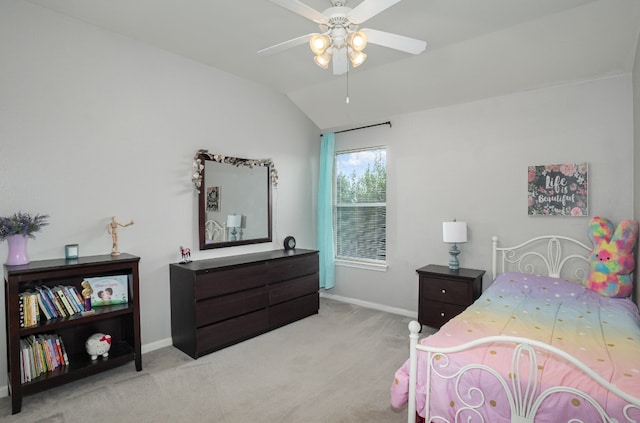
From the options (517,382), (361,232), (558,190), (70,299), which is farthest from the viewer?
(361,232)

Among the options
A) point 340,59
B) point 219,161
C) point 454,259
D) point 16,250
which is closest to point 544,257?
point 454,259

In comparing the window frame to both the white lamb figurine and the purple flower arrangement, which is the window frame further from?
the purple flower arrangement

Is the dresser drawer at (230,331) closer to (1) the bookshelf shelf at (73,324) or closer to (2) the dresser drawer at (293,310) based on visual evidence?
(2) the dresser drawer at (293,310)

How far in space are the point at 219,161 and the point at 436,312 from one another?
2.72m

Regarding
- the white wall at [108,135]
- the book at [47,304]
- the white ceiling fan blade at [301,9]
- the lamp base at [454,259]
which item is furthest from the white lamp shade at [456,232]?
the book at [47,304]

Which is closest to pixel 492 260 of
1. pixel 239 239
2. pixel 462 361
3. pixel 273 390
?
pixel 462 361

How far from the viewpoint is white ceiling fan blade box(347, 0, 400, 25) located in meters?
1.65

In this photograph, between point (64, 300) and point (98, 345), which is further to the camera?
point (98, 345)

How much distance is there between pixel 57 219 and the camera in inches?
101

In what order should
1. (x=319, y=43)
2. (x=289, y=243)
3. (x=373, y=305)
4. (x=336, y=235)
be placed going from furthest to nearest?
(x=336, y=235) < (x=373, y=305) < (x=289, y=243) < (x=319, y=43)

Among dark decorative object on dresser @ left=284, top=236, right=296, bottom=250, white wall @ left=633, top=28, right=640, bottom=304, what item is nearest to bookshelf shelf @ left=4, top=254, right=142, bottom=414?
dark decorative object on dresser @ left=284, top=236, right=296, bottom=250

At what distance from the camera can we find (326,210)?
4648 millimetres

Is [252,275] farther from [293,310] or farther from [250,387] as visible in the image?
[250,387]

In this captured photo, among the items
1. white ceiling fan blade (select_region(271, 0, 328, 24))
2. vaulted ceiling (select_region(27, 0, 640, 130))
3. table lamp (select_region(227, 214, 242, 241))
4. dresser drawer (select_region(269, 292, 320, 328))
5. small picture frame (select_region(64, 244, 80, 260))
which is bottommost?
dresser drawer (select_region(269, 292, 320, 328))
